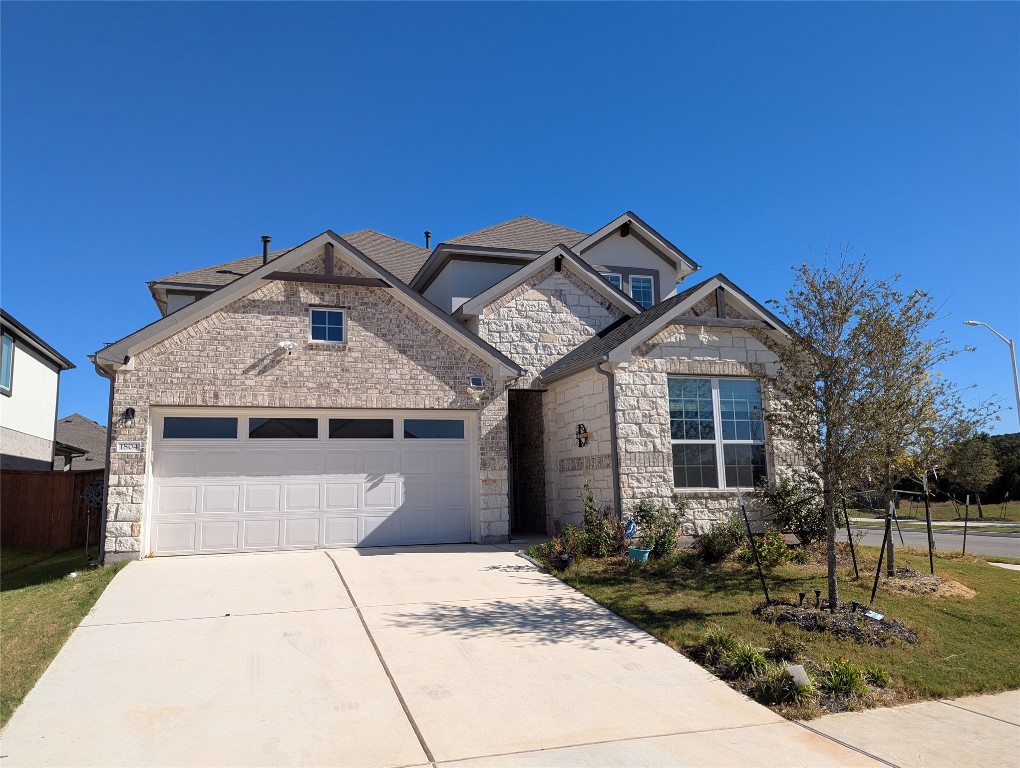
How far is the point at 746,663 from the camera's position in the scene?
711cm

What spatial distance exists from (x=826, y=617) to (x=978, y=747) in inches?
112

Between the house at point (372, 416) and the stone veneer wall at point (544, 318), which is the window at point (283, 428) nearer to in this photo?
the house at point (372, 416)

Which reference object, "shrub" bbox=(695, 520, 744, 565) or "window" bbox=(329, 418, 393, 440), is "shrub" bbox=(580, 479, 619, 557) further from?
"window" bbox=(329, 418, 393, 440)

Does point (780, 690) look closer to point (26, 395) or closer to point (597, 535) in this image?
point (597, 535)

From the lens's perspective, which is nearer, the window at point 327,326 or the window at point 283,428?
the window at point 283,428

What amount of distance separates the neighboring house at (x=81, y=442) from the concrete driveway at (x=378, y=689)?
65.1 ft

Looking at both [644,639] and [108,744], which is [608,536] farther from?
[108,744]

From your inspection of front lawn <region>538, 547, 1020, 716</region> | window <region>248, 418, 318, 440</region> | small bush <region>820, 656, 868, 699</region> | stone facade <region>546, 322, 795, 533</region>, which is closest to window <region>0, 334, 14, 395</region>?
window <region>248, 418, 318, 440</region>

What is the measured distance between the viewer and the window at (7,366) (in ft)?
63.2

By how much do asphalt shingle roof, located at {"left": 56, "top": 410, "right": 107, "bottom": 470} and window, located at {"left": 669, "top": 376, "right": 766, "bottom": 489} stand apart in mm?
22335

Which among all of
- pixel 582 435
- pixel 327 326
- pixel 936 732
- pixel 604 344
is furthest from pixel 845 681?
pixel 327 326

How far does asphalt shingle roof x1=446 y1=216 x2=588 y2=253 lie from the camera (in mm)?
19188

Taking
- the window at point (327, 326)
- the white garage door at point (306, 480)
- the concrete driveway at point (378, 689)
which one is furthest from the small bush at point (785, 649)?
the window at point (327, 326)

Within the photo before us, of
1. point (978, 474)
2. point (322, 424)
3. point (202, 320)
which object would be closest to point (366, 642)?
point (322, 424)
